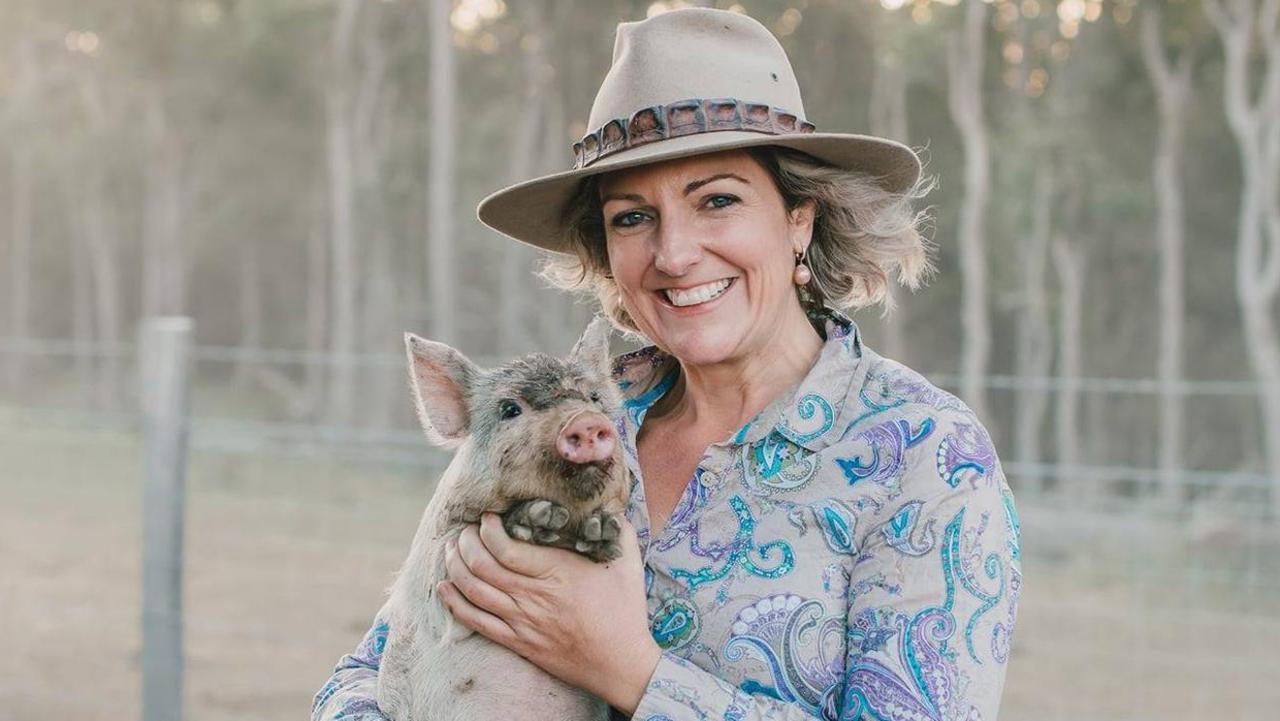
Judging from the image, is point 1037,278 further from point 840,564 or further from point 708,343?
point 840,564

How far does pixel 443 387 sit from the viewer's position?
2.79 metres

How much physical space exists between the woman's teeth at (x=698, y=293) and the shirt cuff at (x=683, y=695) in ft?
2.04

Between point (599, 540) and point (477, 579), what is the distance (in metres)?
0.23

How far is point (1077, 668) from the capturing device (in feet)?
33.3

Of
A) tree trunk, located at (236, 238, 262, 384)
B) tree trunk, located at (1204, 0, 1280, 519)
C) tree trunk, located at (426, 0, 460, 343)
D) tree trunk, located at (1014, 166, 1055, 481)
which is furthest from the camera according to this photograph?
tree trunk, located at (236, 238, 262, 384)

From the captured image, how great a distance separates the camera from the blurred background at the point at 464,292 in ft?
31.7

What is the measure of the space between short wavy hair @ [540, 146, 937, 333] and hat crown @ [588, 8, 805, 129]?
0.39ft

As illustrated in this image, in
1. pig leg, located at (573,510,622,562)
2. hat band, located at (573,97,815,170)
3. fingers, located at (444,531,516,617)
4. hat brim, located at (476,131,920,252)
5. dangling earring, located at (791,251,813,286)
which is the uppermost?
hat band, located at (573,97,815,170)

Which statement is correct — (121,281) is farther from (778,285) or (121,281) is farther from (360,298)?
(778,285)

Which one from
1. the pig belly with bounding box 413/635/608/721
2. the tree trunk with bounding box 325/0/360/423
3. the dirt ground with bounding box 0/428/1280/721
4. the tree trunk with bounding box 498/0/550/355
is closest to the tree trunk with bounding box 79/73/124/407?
the tree trunk with bounding box 325/0/360/423

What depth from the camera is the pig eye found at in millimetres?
2582

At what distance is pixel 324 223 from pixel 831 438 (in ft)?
135

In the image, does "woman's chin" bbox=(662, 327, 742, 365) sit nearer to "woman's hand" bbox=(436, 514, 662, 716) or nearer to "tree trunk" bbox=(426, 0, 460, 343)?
"woman's hand" bbox=(436, 514, 662, 716)

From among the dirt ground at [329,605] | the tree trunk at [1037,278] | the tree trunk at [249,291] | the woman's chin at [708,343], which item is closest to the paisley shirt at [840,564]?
the woman's chin at [708,343]
